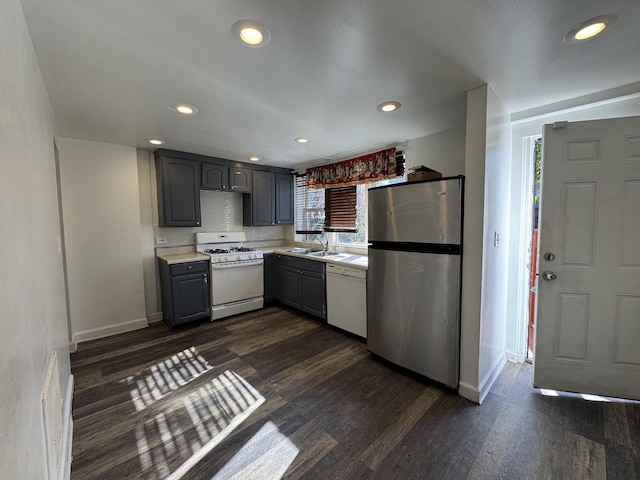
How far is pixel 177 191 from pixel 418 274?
10.3 feet

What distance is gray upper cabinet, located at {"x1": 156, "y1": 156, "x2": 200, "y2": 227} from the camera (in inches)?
132

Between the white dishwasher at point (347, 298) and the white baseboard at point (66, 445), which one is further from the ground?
the white dishwasher at point (347, 298)

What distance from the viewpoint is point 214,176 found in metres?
3.76

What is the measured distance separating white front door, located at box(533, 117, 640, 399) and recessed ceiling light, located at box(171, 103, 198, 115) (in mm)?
2841

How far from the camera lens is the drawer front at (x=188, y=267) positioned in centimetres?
326

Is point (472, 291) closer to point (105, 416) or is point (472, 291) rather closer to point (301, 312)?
point (301, 312)

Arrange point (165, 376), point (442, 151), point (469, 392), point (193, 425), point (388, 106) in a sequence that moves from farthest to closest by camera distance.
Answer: point (442, 151), point (165, 376), point (388, 106), point (469, 392), point (193, 425)

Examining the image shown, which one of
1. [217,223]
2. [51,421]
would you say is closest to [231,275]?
[217,223]

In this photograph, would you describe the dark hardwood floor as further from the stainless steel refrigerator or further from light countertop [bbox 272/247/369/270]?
light countertop [bbox 272/247/369/270]

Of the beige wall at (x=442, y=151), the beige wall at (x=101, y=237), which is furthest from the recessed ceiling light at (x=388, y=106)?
the beige wall at (x=101, y=237)

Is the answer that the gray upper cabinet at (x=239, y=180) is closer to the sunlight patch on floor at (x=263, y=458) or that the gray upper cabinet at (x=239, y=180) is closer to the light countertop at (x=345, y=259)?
the light countertop at (x=345, y=259)

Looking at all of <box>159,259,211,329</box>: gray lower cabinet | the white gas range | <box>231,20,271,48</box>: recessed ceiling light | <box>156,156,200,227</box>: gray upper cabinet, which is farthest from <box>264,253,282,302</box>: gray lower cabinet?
<box>231,20,271,48</box>: recessed ceiling light

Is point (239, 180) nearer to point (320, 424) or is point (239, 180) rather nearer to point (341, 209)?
point (341, 209)

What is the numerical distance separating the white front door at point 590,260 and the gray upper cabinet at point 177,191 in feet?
12.5
